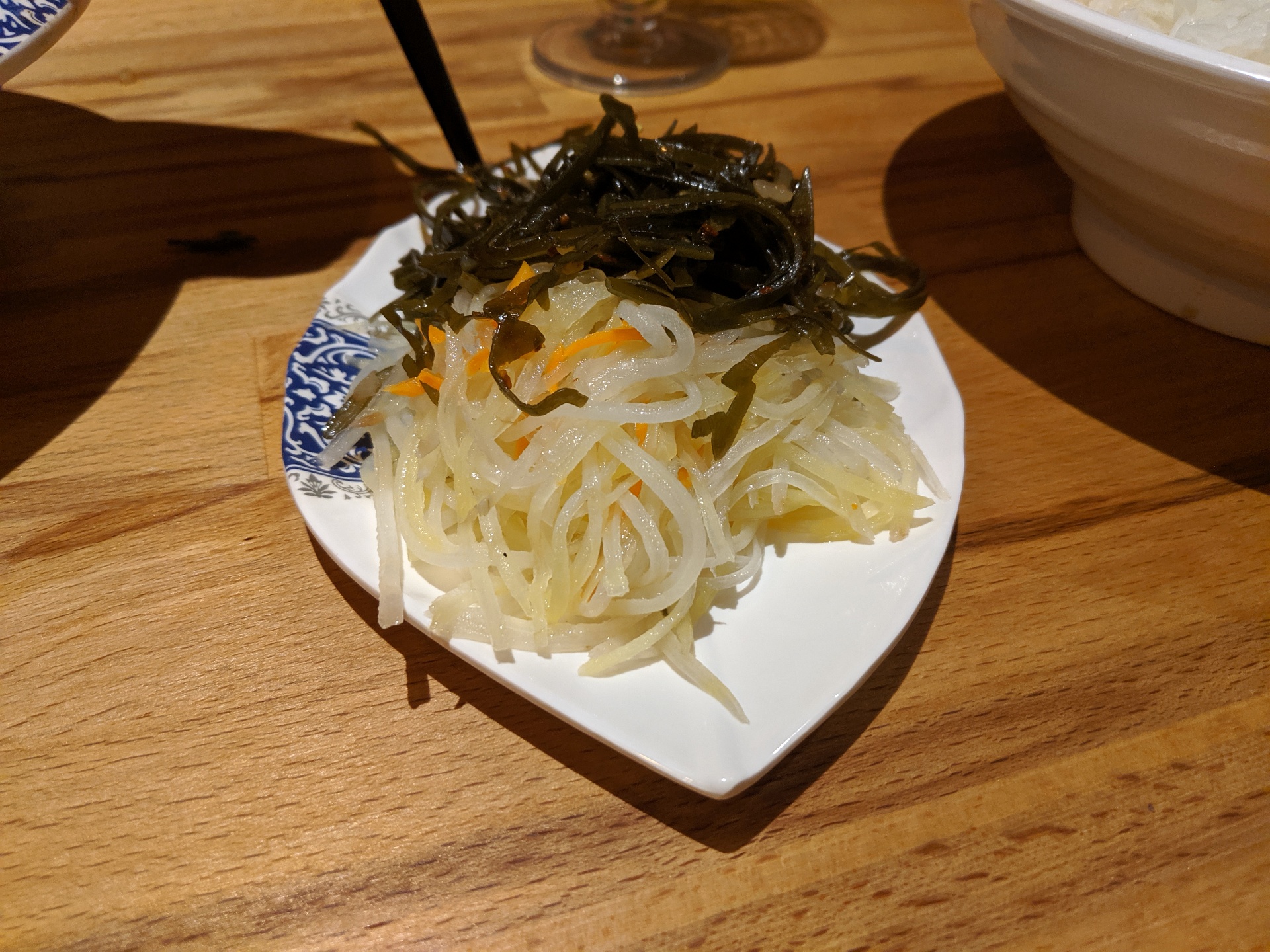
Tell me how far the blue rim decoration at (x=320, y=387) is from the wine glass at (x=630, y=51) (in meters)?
1.24

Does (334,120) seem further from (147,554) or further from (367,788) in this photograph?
(367,788)

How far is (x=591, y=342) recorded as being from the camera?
105 cm

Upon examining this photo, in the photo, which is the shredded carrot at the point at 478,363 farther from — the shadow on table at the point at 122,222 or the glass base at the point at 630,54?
the glass base at the point at 630,54

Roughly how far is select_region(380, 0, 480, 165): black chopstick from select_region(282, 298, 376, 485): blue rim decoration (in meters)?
0.53

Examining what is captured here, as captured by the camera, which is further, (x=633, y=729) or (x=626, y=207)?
(x=626, y=207)

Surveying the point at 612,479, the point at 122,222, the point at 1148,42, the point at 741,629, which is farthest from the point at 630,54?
the point at 741,629

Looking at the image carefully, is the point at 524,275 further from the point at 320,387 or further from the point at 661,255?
Answer: the point at 320,387

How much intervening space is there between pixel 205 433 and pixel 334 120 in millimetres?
1103

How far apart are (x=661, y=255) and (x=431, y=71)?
772 mm

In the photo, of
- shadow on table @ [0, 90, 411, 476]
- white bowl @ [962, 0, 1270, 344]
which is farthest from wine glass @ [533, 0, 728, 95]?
white bowl @ [962, 0, 1270, 344]

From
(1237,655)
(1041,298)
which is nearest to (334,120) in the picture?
(1041,298)

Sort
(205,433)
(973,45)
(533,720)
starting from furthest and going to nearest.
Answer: (973,45) < (205,433) < (533,720)

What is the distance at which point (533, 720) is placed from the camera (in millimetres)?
936

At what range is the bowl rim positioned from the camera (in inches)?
37.4
